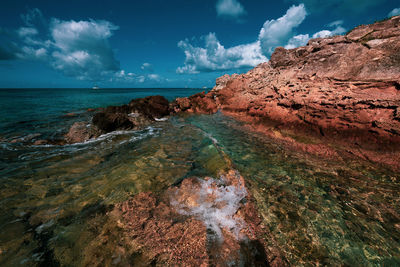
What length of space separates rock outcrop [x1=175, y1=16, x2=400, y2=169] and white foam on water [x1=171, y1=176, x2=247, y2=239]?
544 centimetres

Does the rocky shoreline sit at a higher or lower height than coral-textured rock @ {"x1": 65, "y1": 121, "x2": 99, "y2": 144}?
higher

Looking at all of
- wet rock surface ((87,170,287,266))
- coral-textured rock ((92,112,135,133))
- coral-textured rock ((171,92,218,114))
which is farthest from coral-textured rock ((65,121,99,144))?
coral-textured rock ((171,92,218,114))

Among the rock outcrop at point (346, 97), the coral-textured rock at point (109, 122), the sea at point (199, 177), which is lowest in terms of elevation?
the sea at point (199, 177)

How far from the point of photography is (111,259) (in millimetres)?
2588

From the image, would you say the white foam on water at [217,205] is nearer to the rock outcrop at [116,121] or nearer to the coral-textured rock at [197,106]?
the rock outcrop at [116,121]

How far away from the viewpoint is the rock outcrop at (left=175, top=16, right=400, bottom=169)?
6078 millimetres

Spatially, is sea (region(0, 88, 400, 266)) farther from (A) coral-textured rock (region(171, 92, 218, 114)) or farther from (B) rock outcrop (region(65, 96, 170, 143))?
(A) coral-textured rock (region(171, 92, 218, 114))

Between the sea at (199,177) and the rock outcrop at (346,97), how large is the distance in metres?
1.26

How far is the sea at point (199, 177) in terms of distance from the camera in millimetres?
2875

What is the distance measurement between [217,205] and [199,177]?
1.26 m

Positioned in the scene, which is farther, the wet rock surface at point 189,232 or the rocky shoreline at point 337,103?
the rocky shoreline at point 337,103

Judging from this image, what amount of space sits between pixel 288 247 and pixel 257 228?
2.03 ft

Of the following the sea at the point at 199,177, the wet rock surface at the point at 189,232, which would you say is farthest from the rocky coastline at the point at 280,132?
the sea at the point at 199,177

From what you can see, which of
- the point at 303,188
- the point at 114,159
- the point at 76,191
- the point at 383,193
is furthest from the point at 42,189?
the point at 383,193
